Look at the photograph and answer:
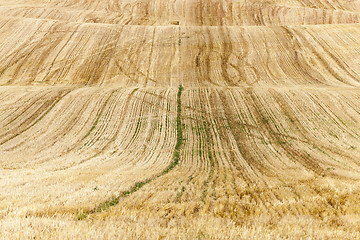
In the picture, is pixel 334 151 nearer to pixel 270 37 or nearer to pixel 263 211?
pixel 263 211

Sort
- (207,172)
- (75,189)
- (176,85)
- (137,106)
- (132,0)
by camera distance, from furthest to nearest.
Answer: (132,0) < (176,85) < (137,106) < (207,172) < (75,189)

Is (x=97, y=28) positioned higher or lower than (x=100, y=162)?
higher

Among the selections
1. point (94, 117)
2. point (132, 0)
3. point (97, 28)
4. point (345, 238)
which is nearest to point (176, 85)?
point (94, 117)

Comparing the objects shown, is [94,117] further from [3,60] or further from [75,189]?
[3,60]

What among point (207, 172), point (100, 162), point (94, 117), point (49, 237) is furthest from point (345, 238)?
point (94, 117)

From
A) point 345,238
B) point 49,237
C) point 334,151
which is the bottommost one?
point 334,151

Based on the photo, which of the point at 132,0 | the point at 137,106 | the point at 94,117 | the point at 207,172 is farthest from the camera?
the point at 132,0

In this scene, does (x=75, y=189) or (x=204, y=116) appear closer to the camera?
(x=75, y=189)
